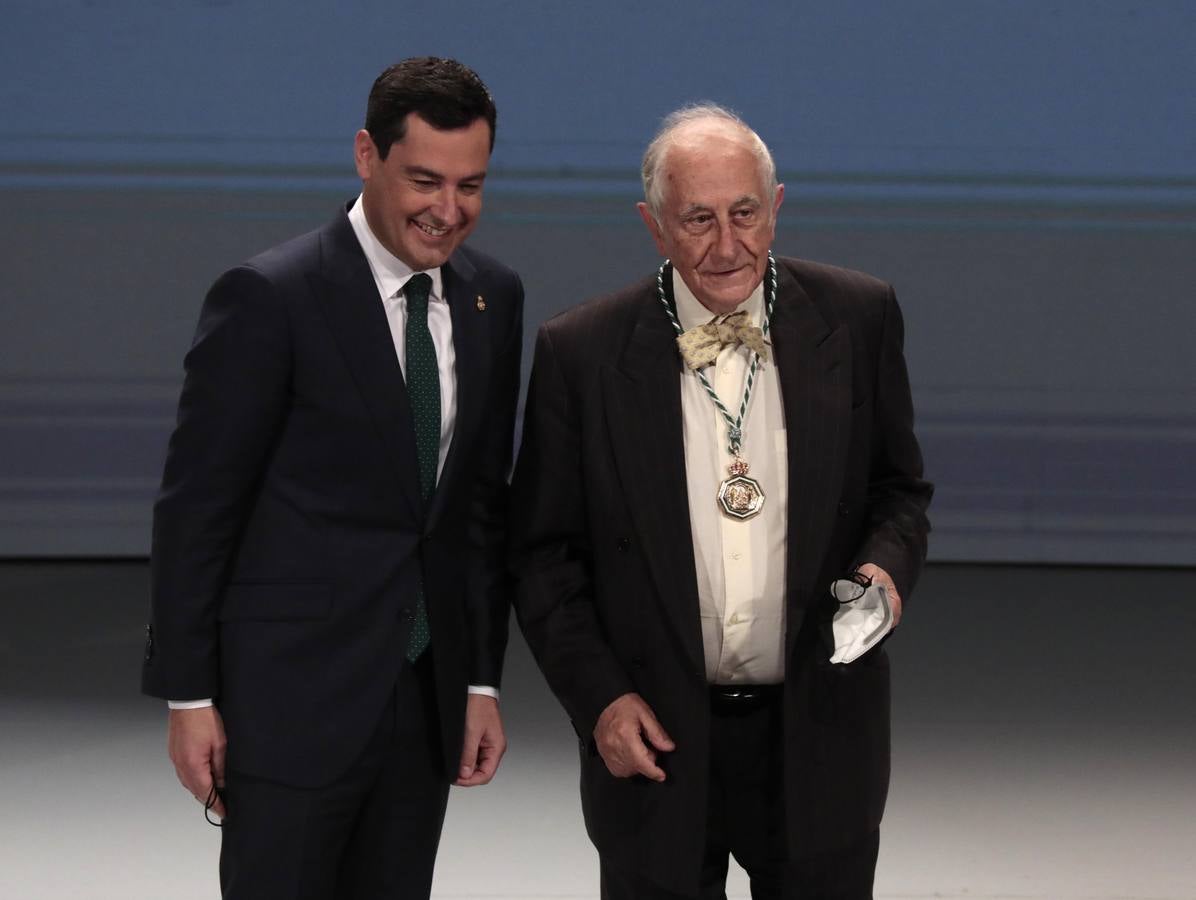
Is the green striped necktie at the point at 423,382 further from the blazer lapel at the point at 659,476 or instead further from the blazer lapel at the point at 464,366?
the blazer lapel at the point at 659,476

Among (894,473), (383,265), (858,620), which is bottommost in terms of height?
(858,620)

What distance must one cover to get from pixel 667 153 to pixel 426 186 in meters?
0.29

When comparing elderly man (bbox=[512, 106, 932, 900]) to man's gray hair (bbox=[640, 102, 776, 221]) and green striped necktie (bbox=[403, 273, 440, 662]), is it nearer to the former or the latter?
man's gray hair (bbox=[640, 102, 776, 221])

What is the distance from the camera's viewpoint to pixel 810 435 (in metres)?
1.84

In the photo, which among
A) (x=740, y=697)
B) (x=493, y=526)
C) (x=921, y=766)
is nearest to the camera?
(x=740, y=697)

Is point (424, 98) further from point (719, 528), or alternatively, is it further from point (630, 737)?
point (630, 737)

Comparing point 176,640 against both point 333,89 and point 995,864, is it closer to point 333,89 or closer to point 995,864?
point 995,864

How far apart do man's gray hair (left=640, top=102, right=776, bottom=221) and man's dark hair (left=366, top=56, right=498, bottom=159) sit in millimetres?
214

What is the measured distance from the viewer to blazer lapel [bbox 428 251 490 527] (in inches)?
75.2

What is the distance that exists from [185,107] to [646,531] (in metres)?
3.96

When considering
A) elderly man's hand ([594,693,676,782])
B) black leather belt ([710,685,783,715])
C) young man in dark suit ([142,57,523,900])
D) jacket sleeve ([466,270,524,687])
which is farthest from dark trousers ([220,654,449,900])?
black leather belt ([710,685,783,715])

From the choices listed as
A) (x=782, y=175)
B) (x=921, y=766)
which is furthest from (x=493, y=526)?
(x=782, y=175)

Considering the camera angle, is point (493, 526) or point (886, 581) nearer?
point (886, 581)

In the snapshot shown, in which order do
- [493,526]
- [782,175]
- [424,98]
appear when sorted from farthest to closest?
[782,175], [493,526], [424,98]
